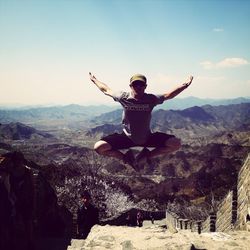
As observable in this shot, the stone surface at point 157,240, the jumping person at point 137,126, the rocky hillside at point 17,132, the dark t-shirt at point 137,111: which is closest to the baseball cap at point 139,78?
the jumping person at point 137,126

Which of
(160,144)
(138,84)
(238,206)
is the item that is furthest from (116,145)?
(238,206)

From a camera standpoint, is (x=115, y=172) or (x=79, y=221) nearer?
(x=79, y=221)

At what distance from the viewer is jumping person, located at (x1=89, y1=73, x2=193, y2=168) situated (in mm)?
5727

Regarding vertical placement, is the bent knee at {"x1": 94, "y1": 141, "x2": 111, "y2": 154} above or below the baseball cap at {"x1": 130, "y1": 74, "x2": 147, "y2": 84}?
below

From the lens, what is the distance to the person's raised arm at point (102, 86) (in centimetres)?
600

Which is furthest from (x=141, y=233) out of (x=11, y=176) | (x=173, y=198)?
(x=173, y=198)

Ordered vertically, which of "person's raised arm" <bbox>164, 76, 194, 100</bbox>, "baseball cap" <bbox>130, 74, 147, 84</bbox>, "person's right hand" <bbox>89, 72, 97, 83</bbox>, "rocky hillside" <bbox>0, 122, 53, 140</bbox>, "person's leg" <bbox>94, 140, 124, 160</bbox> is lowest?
"rocky hillside" <bbox>0, 122, 53, 140</bbox>

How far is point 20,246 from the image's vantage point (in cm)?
1591

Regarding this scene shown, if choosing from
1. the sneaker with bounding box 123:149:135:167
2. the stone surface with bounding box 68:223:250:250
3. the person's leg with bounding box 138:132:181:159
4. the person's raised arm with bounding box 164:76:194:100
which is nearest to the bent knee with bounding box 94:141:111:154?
the sneaker with bounding box 123:149:135:167

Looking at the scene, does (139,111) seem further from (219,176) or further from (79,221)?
(219,176)

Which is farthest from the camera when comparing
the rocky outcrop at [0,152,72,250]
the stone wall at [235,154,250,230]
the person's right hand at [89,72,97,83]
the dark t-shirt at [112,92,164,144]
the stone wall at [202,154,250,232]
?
the rocky outcrop at [0,152,72,250]

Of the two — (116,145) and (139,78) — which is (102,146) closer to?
(116,145)

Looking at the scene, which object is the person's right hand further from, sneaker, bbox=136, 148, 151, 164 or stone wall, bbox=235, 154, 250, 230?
stone wall, bbox=235, 154, 250, 230

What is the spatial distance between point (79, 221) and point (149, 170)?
265 feet
